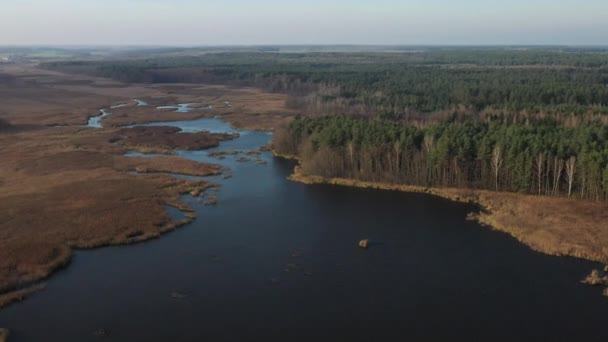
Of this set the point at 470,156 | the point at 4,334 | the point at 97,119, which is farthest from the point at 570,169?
the point at 97,119

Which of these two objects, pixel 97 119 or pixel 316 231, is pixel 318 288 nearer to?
pixel 316 231

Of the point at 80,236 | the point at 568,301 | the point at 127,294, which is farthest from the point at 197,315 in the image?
the point at 568,301

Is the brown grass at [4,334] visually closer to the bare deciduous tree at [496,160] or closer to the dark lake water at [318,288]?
the dark lake water at [318,288]

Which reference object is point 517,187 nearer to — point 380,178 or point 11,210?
point 380,178

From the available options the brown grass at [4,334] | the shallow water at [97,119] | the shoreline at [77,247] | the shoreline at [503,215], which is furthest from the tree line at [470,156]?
the shallow water at [97,119]

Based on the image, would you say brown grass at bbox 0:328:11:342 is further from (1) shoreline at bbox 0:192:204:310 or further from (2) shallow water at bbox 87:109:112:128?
(2) shallow water at bbox 87:109:112:128
